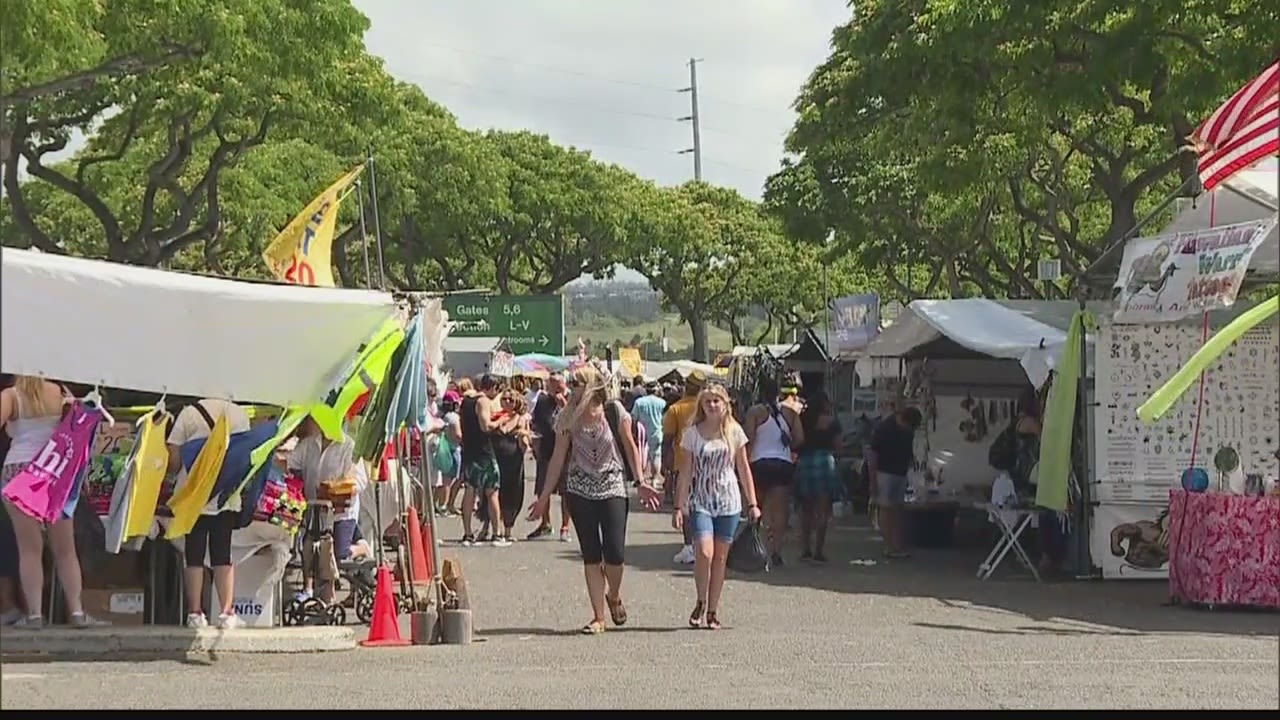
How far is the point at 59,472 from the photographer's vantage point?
9750 millimetres

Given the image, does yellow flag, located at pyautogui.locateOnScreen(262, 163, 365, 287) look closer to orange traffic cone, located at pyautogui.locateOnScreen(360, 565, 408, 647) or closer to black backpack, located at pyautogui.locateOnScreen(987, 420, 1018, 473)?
orange traffic cone, located at pyautogui.locateOnScreen(360, 565, 408, 647)

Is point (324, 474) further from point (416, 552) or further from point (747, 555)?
point (747, 555)

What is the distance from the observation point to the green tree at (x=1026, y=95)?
16.1m

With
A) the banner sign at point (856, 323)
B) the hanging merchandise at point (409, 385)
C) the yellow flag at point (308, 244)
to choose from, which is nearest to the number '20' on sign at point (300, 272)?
the yellow flag at point (308, 244)

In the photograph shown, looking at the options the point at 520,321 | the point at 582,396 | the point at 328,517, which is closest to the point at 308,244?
the point at 328,517

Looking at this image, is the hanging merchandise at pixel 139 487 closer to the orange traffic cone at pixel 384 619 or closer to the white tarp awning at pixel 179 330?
the white tarp awning at pixel 179 330

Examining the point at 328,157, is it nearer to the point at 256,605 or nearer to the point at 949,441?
the point at 949,441

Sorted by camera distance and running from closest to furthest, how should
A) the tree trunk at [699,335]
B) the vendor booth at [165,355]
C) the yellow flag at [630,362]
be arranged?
the vendor booth at [165,355] < the yellow flag at [630,362] < the tree trunk at [699,335]

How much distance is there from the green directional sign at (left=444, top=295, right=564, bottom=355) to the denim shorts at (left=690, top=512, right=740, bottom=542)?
35120 mm

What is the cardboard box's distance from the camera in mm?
10477

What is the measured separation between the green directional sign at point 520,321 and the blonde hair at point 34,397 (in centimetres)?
3624

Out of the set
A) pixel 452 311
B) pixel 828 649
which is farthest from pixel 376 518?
pixel 452 311

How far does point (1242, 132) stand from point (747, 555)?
5.65 meters

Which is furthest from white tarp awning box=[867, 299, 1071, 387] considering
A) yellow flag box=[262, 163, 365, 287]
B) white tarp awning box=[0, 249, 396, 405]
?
white tarp awning box=[0, 249, 396, 405]
